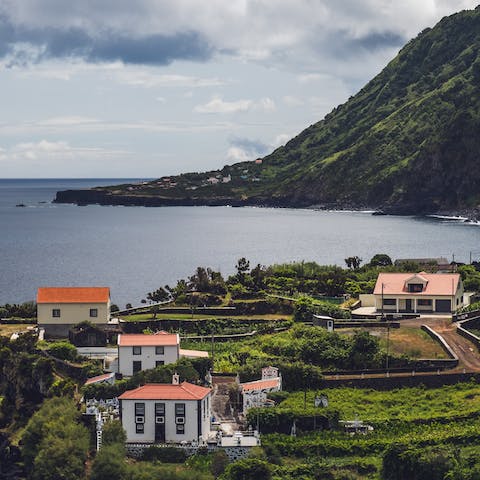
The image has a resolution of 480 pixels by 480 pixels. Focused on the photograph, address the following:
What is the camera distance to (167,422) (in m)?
64.0

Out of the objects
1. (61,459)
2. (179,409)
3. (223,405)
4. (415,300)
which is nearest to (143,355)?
(223,405)

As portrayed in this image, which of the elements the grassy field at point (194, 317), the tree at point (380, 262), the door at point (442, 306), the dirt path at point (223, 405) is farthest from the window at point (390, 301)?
the tree at point (380, 262)

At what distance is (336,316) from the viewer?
89.8 m

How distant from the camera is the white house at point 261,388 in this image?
68.7m

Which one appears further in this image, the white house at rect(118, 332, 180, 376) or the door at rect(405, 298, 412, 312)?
the door at rect(405, 298, 412, 312)

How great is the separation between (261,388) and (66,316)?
24.4 m

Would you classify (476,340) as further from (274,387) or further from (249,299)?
(249,299)

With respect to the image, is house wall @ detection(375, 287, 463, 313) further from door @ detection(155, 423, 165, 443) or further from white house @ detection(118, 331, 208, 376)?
door @ detection(155, 423, 165, 443)

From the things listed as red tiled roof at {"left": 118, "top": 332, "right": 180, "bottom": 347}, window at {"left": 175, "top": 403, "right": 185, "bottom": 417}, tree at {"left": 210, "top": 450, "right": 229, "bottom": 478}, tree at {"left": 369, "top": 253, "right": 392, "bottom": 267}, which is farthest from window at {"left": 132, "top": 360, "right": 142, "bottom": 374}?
tree at {"left": 369, "top": 253, "right": 392, "bottom": 267}

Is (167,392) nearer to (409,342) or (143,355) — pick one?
(143,355)

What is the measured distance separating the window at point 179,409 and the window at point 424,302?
111 feet

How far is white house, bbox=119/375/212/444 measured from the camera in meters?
63.5

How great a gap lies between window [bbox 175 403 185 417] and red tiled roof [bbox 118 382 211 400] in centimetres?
41

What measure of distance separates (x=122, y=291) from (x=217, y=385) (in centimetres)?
6672
